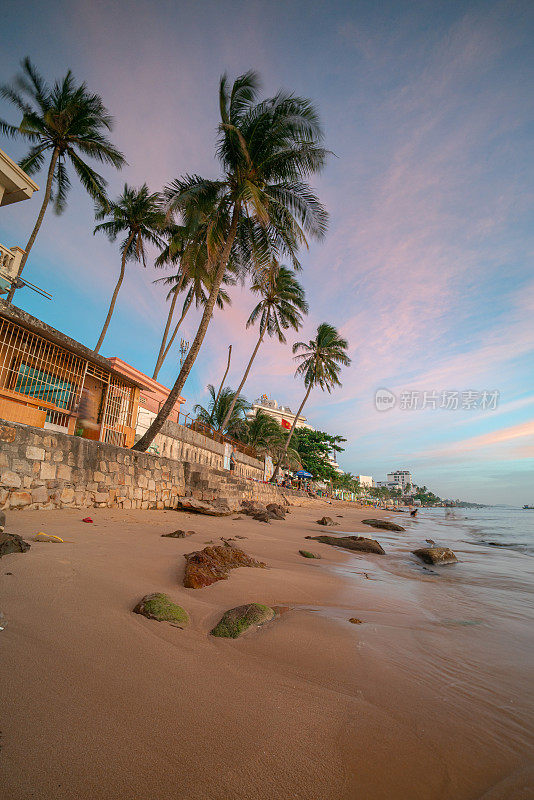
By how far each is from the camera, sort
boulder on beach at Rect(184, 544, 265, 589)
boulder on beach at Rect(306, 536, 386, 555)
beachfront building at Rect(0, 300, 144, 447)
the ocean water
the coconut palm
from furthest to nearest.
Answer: the coconut palm < the ocean water < beachfront building at Rect(0, 300, 144, 447) < boulder on beach at Rect(306, 536, 386, 555) < boulder on beach at Rect(184, 544, 265, 589)

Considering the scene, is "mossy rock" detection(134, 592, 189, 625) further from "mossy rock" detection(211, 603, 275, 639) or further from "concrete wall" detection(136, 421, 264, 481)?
"concrete wall" detection(136, 421, 264, 481)

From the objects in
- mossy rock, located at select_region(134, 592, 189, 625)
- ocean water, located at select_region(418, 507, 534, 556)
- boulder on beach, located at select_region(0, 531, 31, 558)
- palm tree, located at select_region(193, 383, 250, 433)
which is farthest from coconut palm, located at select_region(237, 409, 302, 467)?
mossy rock, located at select_region(134, 592, 189, 625)

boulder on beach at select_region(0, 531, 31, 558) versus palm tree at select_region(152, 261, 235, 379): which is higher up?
palm tree at select_region(152, 261, 235, 379)

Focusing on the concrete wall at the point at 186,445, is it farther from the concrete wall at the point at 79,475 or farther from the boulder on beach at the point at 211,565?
the boulder on beach at the point at 211,565

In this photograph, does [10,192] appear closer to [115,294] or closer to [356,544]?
[115,294]

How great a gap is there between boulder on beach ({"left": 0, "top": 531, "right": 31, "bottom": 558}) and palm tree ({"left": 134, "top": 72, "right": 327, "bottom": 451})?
6589 millimetres

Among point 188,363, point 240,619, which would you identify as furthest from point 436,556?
point 188,363

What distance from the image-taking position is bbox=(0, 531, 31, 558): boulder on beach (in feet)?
9.01

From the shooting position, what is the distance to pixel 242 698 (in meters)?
1.46

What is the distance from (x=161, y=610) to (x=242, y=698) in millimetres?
908

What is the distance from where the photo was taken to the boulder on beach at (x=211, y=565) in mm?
2947

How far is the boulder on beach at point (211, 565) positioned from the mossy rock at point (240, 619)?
702mm

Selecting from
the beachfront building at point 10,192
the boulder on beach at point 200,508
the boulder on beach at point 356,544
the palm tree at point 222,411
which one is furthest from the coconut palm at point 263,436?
the boulder on beach at point 356,544

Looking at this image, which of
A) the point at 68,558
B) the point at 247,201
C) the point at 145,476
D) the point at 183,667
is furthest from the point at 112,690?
the point at 247,201
